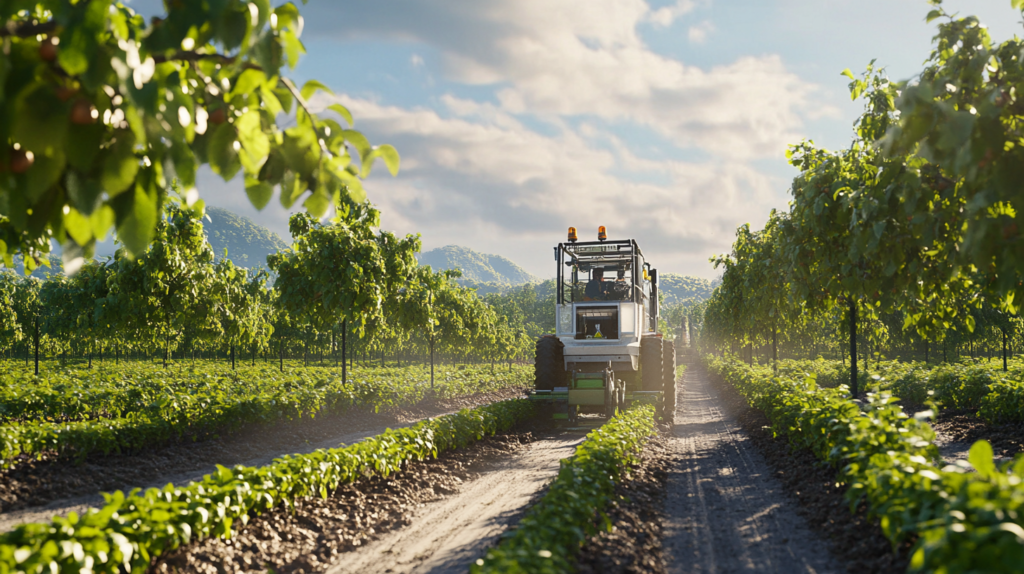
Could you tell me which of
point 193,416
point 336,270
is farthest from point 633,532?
point 336,270

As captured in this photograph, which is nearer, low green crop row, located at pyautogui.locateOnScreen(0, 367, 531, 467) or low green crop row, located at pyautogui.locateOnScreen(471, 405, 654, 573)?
low green crop row, located at pyautogui.locateOnScreen(471, 405, 654, 573)

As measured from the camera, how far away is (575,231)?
12742 millimetres

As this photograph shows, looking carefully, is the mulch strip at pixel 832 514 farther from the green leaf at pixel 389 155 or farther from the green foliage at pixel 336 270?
the green foliage at pixel 336 270

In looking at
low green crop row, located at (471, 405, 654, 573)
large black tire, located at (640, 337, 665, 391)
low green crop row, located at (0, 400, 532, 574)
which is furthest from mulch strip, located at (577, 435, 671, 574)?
large black tire, located at (640, 337, 665, 391)

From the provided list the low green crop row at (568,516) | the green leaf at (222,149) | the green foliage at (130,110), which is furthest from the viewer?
the low green crop row at (568,516)

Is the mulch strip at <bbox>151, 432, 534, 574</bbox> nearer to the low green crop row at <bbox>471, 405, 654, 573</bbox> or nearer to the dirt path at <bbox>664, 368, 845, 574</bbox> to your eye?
the low green crop row at <bbox>471, 405, 654, 573</bbox>

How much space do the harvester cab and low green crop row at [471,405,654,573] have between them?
5138 mm

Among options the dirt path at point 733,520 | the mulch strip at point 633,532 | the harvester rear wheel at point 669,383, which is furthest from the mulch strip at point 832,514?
the harvester rear wheel at point 669,383

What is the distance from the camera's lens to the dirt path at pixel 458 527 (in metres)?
4.96

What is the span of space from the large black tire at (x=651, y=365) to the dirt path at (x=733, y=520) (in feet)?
9.55

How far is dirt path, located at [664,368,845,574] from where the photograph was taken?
16.0 feet

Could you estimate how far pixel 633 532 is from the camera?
17.7 ft

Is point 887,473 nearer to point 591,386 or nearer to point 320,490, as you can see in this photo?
point 320,490

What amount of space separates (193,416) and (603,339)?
28.6 feet
